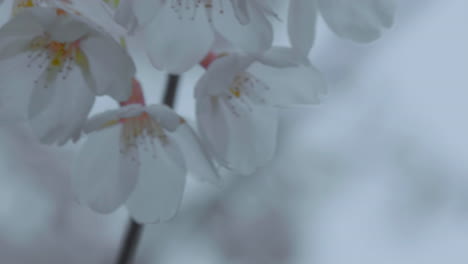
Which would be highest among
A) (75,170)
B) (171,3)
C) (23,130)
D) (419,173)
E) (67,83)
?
(171,3)

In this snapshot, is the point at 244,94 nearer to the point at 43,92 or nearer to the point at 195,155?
the point at 195,155

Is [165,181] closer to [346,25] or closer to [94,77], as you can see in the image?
[94,77]

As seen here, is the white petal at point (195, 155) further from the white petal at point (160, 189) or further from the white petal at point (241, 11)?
the white petal at point (241, 11)

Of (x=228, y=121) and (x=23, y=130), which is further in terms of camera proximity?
(x=23, y=130)

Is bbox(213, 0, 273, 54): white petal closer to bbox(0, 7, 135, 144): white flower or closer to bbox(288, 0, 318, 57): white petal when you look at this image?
bbox(288, 0, 318, 57): white petal

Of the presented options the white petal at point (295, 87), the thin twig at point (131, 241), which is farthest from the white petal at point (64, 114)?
the white petal at point (295, 87)

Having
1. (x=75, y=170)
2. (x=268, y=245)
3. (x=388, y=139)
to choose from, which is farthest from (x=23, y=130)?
(x=75, y=170)
